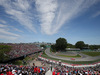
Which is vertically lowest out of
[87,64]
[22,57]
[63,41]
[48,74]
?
[87,64]

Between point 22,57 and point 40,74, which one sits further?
point 22,57

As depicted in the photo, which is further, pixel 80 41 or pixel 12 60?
pixel 80 41

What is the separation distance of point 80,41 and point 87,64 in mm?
71685

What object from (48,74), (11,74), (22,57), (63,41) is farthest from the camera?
(63,41)

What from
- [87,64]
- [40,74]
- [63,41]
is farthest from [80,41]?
[40,74]

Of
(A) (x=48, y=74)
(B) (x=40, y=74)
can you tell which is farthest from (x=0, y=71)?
(A) (x=48, y=74)

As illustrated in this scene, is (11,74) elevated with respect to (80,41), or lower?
lower

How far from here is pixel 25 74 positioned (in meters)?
9.94

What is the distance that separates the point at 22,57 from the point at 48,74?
84.3 ft

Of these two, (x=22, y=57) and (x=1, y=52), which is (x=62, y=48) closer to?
(x=22, y=57)

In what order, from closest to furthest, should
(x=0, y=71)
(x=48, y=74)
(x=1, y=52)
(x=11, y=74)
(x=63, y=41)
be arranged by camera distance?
(x=48, y=74) < (x=11, y=74) < (x=0, y=71) < (x=1, y=52) < (x=63, y=41)

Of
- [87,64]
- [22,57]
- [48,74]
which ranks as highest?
[48,74]

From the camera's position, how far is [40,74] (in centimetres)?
1099

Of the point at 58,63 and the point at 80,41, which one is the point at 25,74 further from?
the point at 80,41
